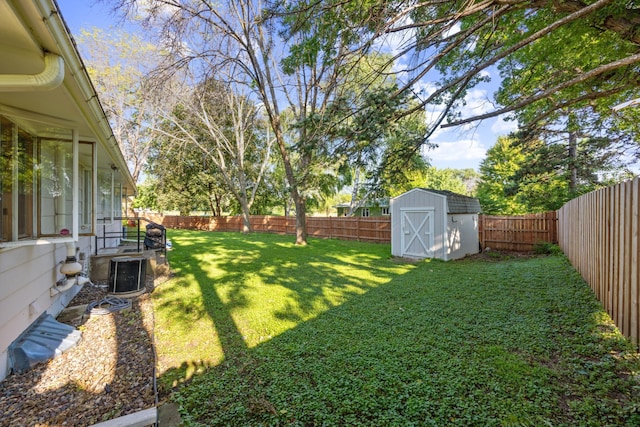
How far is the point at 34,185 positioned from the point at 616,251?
19.9 ft

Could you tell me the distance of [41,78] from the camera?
174 centimetres

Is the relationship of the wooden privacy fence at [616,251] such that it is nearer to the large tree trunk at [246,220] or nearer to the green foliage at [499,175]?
the green foliage at [499,175]

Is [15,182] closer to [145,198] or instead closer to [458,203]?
[458,203]

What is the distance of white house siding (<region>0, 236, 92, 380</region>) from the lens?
8.78 ft

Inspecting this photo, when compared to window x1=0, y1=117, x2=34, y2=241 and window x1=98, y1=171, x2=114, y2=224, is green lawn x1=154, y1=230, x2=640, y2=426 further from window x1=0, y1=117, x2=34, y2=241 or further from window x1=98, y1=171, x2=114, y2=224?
window x1=98, y1=171, x2=114, y2=224

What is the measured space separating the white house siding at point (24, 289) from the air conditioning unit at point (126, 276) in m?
0.86

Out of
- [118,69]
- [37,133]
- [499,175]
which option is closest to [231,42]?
[37,133]

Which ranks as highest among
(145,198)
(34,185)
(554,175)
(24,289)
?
(554,175)

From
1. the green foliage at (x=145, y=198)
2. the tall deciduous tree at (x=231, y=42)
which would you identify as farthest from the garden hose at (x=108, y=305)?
the green foliage at (x=145, y=198)

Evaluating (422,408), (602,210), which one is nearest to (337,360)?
(422,408)

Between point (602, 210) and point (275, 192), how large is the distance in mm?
22767

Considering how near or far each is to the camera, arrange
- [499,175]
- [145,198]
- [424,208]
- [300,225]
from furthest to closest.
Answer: [145,198], [499,175], [300,225], [424,208]

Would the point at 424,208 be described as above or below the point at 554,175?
below

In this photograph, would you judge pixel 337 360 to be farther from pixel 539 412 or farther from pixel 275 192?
pixel 275 192
